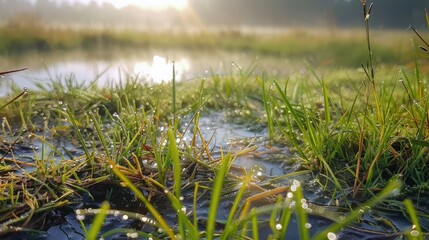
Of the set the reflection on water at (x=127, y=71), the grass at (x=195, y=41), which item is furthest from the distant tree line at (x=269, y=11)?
the reflection on water at (x=127, y=71)


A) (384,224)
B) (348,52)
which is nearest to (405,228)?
(384,224)

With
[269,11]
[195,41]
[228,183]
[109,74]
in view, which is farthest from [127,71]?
[269,11]

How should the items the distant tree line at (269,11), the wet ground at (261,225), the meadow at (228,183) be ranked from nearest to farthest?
the meadow at (228,183) → the wet ground at (261,225) → the distant tree line at (269,11)

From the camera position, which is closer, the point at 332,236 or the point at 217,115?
the point at 332,236

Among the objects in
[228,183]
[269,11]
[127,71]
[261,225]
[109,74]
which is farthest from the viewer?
[269,11]

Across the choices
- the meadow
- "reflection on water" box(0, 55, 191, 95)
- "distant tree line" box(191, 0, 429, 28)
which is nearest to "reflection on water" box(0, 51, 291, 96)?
"reflection on water" box(0, 55, 191, 95)

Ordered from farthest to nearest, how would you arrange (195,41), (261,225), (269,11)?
(269,11), (195,41), (261,225)

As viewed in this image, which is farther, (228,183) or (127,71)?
(127,71)

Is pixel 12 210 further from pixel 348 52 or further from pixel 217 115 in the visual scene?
pixel 348 52

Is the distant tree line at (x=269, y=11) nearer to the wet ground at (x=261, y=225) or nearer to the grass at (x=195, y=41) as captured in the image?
the grass at (x=195, y=41)

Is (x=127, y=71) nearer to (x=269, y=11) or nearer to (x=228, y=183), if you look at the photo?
(x=228, y=183)

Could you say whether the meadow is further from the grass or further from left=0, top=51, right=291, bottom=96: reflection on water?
the grass
